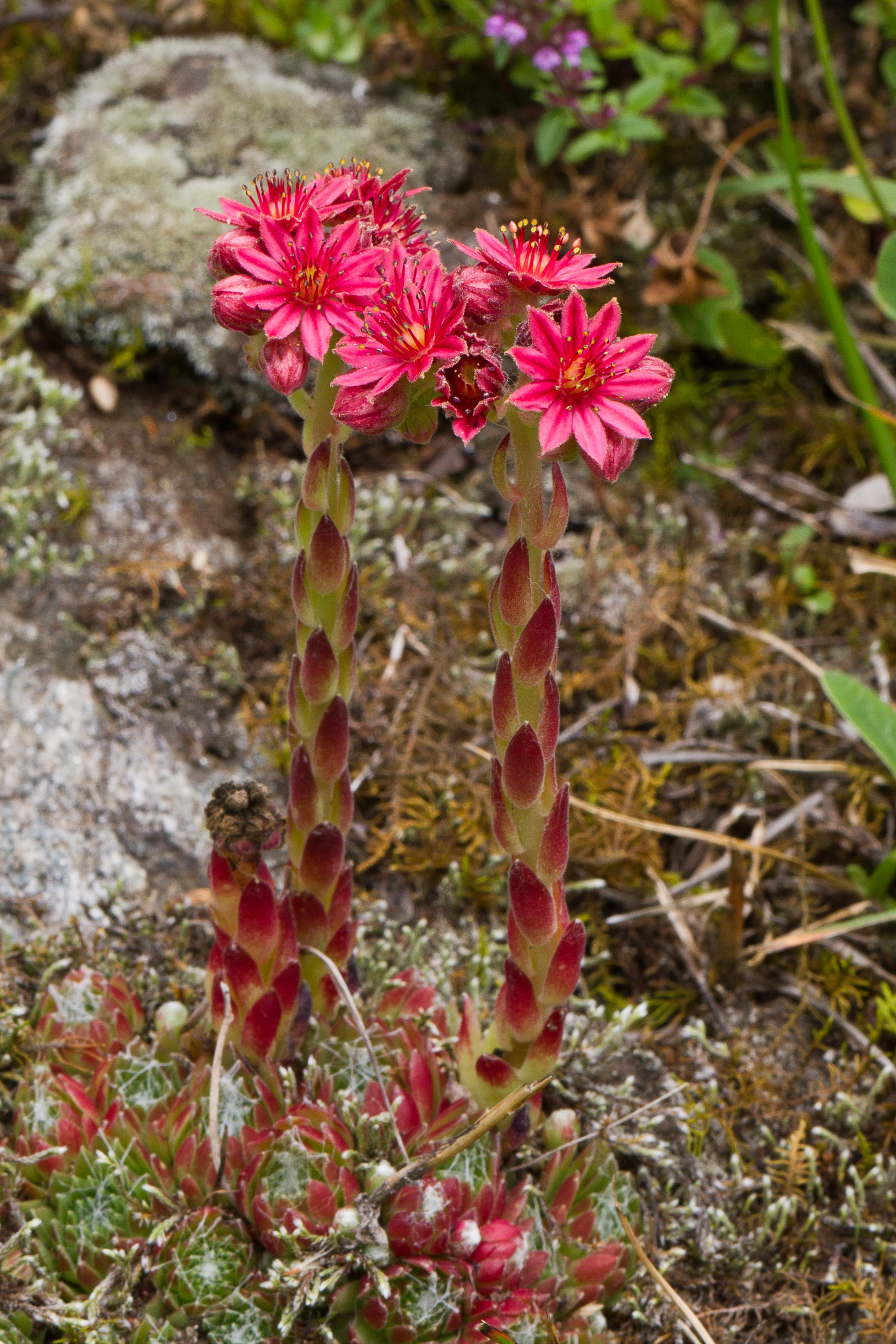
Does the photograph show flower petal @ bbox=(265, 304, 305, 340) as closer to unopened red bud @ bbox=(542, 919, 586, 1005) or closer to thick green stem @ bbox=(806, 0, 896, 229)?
unopened red bud @ bbox=(542, 919, 586, 1005)

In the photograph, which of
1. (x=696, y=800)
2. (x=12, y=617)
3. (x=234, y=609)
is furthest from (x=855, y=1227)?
(x=12, y=617)

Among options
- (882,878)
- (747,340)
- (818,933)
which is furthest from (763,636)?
(747,340)

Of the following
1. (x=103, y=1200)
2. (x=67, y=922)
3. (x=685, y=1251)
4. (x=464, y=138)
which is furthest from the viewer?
(x=464, y=138)

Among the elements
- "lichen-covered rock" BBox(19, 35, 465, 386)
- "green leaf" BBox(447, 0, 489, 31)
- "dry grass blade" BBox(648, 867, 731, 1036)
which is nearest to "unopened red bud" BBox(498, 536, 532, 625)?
"dry grass blade" BBox(648, 867, 731, 1036)

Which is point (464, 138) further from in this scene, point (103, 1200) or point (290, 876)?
point (103, 1200)

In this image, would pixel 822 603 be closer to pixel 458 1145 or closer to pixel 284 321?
pixel 458 1145

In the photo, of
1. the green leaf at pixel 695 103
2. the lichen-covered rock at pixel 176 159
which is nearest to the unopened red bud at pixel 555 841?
the lichen-covered rock at pixel 176 159
